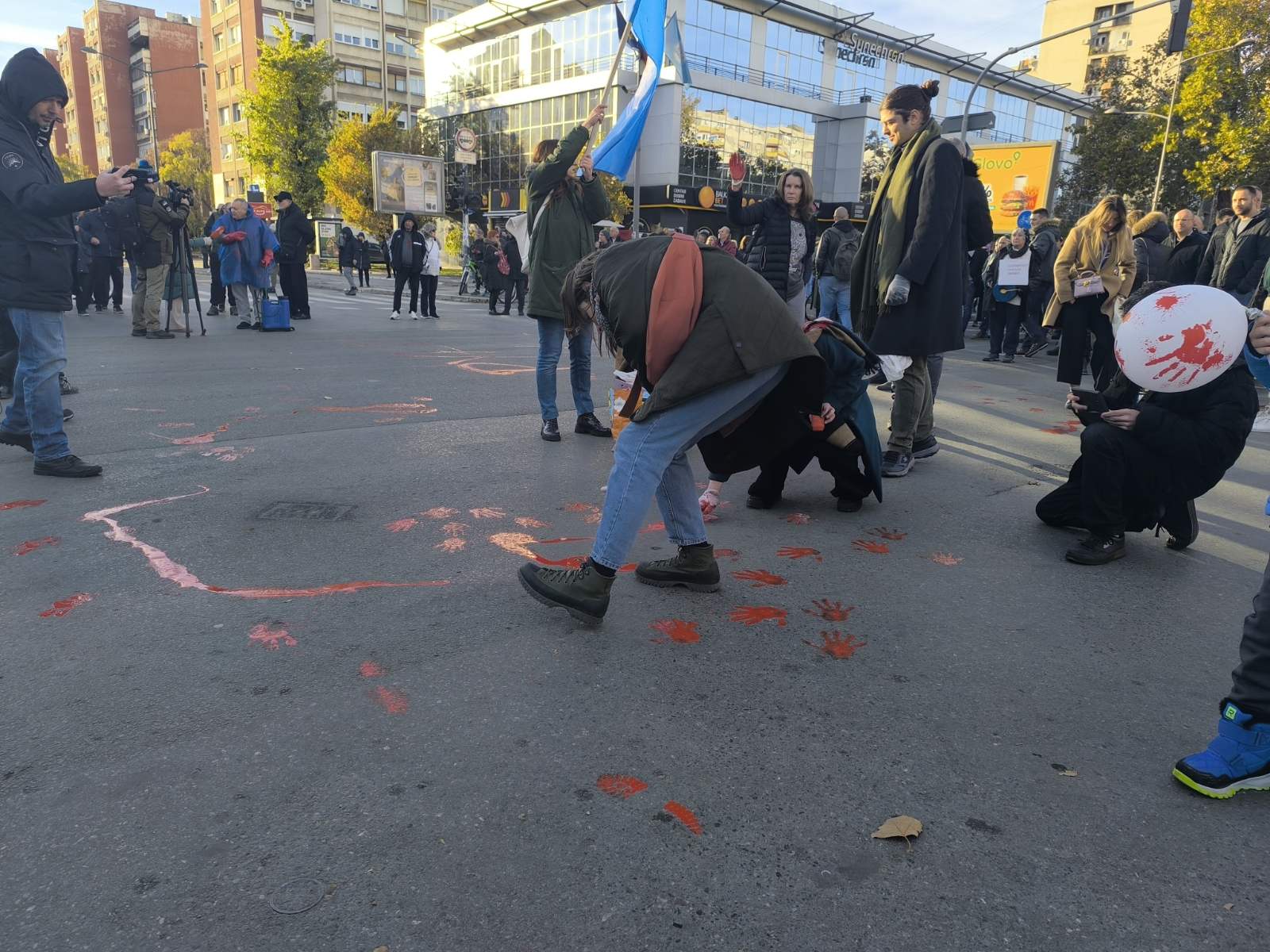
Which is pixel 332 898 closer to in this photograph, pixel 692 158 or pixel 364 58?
pixel 692 158

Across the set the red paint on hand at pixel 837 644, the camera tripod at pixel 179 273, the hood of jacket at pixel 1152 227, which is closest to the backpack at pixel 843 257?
the hood of jacket at pixel 1152 227

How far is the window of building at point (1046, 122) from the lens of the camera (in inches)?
2512

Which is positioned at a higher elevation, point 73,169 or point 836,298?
point 73,169

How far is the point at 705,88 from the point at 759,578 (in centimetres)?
4273

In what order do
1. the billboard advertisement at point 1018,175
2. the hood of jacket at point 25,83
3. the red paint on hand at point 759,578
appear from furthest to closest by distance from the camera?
the billboard advertisement at point 1018,175
the hood of jacket at point 25,83
the red paint on hand at point 759,578

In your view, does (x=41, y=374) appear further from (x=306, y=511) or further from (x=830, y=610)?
(x=830, y=610)

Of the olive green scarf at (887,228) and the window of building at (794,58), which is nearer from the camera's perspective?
the olive green scarf at (887,228)

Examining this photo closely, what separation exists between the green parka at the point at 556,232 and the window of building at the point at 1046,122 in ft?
225

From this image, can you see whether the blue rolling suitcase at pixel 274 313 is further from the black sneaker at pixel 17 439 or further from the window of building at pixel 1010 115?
the window of building at pixel 1010 115

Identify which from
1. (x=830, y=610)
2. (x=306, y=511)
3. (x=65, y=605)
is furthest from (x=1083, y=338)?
(x=65, y=605)

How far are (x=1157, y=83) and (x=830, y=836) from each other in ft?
109

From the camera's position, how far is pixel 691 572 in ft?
11.4

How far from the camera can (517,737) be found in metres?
2.39

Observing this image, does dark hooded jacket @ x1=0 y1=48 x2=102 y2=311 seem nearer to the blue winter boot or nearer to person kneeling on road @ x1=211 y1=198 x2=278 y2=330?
the blue winter boot
